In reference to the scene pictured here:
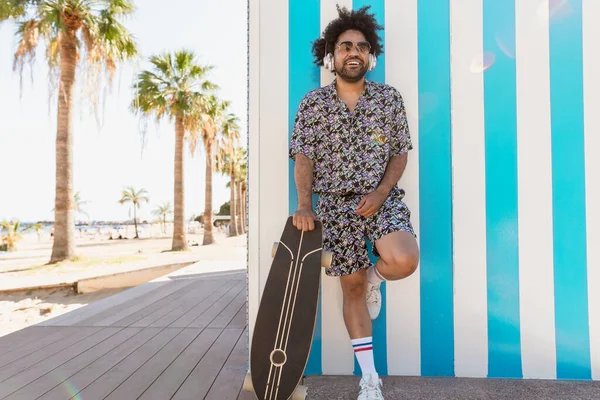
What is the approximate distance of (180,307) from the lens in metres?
3.72

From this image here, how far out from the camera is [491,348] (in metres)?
1.93

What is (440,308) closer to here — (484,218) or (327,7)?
(484,218)

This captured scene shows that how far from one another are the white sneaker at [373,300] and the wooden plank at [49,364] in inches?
70.1

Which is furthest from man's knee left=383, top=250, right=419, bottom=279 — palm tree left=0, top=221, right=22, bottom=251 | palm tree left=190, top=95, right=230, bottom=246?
palm tree left=0, top=221, right=22, bottom=251

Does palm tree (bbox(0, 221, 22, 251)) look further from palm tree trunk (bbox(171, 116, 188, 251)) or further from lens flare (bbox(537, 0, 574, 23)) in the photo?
lens flare (bbox(537, 0, 574, 23))

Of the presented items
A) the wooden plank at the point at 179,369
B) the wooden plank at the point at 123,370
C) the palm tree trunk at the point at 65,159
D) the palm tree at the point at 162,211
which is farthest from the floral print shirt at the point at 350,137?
the palm tree at the point at 162,211

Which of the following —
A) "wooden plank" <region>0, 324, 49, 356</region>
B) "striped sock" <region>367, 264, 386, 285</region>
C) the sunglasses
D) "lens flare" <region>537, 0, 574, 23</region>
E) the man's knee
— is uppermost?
"lens flare" <region>537, 0, 574, 23</region>

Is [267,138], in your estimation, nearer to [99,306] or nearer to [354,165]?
[354,165]

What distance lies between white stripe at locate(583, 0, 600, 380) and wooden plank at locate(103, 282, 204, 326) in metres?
3.17

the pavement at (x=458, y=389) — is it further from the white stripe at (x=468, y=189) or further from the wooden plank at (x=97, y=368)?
the wooden plank at (x=97, y=368)

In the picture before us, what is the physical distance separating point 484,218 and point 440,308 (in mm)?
540

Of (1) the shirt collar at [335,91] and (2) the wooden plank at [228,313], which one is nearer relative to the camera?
(1) the shirt collar at [335,91]

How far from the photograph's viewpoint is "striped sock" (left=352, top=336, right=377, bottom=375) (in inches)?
63.5

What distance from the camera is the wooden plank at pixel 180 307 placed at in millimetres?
3130
